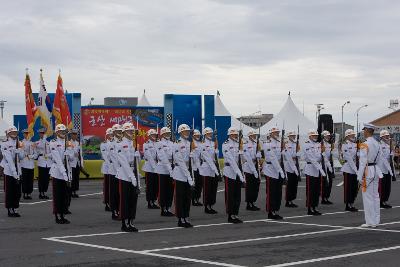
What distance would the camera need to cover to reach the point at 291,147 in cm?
1742

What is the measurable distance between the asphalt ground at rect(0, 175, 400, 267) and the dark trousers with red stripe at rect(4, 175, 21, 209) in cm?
50

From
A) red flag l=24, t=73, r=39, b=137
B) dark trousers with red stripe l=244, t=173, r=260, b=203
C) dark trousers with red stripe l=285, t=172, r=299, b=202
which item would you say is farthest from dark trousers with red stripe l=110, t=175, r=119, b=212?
red flag l=24, t=73, r=39, b=137

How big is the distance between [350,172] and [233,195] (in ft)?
14.4

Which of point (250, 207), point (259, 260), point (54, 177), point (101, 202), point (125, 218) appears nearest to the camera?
point (259, 260)

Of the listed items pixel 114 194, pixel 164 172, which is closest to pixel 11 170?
pixel 114 194

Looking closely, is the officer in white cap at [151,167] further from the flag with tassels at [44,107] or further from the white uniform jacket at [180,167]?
the flag with tassels at [44,107]

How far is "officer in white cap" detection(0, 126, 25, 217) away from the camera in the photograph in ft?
49.7

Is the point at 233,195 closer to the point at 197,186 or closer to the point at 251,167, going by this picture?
the point at 251,167

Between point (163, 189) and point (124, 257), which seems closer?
point (124, 257)

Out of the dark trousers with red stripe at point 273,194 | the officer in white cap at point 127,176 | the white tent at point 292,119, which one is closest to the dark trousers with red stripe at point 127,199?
the officer in white cap at point 127,176

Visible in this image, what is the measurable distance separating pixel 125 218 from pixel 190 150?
2573 millimetres

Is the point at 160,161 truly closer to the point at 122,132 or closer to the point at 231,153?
the point at 231,153

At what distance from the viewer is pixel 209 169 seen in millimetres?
16672

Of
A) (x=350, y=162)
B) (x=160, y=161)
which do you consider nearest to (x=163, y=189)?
(x=160, y=161)
